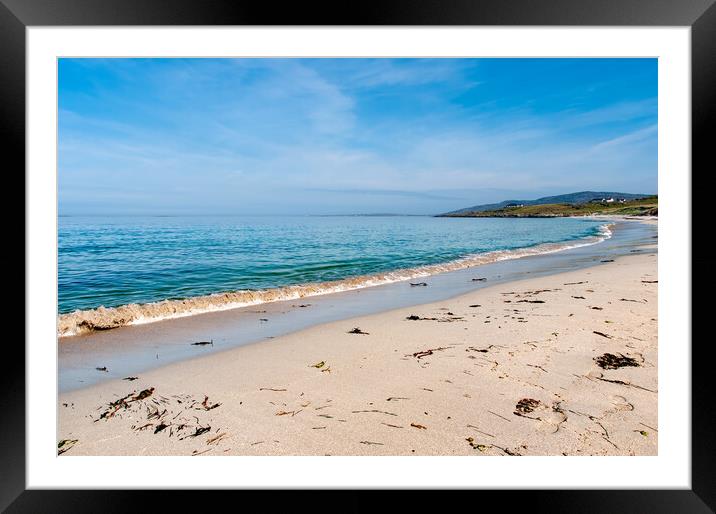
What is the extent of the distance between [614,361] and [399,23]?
240cm

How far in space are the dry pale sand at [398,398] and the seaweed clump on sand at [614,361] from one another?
3 centimetres

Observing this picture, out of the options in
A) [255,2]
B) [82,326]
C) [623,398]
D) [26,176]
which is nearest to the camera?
[255,2]

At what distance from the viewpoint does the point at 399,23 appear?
1415 mm

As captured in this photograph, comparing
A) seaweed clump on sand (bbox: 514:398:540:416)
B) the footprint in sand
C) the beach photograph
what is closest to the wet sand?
the beach photograph

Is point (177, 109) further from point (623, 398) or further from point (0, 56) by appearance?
point (623, 398)

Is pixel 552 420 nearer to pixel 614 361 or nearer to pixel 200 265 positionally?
pixel 614 361

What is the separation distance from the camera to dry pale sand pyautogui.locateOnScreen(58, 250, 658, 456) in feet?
5.57

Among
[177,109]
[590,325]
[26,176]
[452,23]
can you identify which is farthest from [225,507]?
[177,109]

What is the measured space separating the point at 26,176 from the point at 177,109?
47.7 feet

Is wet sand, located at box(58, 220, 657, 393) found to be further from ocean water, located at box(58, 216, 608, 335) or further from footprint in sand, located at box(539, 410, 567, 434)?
footprint in sand, located at box(539, 410, 567, 434)

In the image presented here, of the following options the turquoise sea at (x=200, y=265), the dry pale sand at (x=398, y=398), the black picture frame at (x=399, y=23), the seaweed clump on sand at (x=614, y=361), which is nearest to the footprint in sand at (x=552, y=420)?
the dry pale sand at (x=398, y=398)

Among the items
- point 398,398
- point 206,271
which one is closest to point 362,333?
point 398,398

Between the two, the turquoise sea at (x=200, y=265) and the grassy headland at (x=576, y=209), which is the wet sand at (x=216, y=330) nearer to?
the turquoise sea at (x=200, y=265)

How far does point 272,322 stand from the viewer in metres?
4.20
